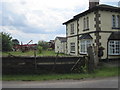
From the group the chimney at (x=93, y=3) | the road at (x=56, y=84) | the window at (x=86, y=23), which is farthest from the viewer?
the chimney at (x=93, y=3)

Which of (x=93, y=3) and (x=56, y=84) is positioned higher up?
(x=93, y=3)

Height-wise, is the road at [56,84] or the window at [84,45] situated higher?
the window at [84,45]

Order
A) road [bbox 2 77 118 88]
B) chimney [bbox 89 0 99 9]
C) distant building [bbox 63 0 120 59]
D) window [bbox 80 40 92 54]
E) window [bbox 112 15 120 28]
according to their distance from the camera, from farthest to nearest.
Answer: chimney [bbox 89 0 99 9]
window [bbox 80 40 92 54]
window [bbox 112 15 120 28]
distant building [bbox 63 0 120 59]
road [bbox 2 77 118 88]

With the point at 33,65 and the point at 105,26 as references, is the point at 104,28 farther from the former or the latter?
the point at 33,65

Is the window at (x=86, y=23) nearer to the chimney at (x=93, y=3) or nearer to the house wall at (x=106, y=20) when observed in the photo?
the chimney at (x=93, y=3)

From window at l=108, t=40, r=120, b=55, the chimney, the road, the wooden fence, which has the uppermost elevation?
the chimney

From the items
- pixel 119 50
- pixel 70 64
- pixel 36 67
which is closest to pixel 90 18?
pixel 119 50

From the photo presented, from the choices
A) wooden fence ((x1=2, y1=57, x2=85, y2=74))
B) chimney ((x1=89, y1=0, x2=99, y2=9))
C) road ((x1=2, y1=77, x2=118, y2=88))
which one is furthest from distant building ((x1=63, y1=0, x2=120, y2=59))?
road ((x1=2, y1=77, x2=118, y2=88))

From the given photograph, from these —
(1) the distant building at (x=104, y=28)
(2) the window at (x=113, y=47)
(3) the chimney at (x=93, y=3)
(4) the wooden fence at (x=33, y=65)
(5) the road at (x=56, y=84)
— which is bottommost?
(5) the road at (x=56, y=84)

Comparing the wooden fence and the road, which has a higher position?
the wooden fence

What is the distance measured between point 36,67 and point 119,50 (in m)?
12.6

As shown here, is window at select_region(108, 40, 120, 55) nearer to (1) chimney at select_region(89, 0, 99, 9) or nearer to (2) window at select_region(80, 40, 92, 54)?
(2) window at select_region(80, 40, 92, 54)

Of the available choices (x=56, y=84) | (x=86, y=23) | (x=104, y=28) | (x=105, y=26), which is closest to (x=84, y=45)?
(x=86, y=23)

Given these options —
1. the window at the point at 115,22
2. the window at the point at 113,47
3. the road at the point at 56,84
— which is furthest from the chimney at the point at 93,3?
the road at the point at 56,84
